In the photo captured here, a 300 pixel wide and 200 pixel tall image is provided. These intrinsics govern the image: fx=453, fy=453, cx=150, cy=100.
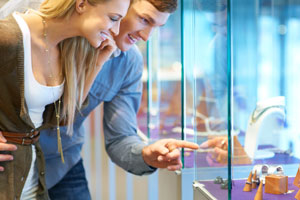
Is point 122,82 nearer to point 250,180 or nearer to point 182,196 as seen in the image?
point 182,196

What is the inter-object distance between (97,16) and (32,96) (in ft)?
0.95

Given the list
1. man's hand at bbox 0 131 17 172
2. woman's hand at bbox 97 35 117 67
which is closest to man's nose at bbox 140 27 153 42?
woman's hand at bbox 97 35 117 67

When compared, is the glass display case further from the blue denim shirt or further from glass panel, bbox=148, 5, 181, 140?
glass panel, bbox=148, 5, 181, 140

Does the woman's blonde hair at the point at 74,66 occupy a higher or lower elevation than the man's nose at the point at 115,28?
lower

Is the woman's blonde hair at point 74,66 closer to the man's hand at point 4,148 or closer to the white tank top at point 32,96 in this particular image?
the white tank top at point 32,96

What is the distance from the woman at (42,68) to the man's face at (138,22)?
0.30 feet

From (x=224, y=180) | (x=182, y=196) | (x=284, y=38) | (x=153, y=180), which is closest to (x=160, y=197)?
(x=153, y=180)

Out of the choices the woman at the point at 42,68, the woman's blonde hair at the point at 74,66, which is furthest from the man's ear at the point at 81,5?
the woman's blonde hair at the point at 74,66

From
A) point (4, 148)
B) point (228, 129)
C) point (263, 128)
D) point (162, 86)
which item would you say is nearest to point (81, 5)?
point (4, 148)

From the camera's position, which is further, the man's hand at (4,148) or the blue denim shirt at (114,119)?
the blue denim shirt at (114,119)

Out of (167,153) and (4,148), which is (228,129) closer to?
(167,153)

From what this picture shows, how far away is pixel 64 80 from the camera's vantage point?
1368mm

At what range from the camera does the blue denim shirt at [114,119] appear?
1.56m

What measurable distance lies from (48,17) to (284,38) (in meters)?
2.82
